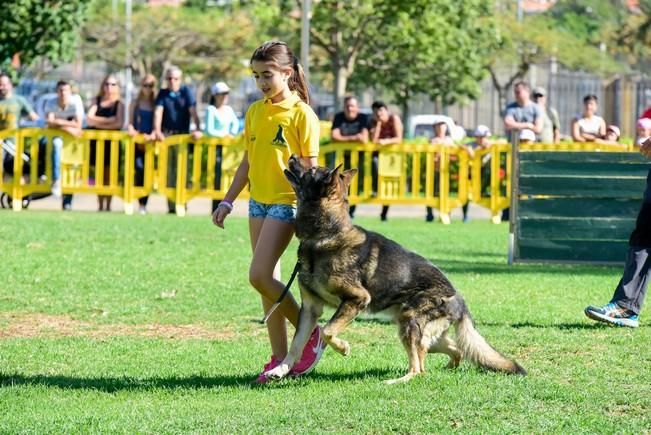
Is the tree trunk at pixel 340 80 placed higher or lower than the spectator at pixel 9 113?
higher

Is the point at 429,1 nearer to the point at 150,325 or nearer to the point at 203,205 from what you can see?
the point at 203,205

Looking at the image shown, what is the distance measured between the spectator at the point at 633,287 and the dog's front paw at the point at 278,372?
2.97 meters

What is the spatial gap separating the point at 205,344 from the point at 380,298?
1.91 meters

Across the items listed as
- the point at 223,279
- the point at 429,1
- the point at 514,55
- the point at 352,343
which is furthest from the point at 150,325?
the point at 514,55

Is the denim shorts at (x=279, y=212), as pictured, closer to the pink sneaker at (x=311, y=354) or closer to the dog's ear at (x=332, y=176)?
the dog's ear at (x=332, y=176)

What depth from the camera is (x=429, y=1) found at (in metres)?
33.3

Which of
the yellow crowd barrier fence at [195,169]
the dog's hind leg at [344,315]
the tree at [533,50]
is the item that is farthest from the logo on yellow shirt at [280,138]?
the tree at [533,50]

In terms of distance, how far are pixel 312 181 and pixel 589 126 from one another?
13732 millimetres

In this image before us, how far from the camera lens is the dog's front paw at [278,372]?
713 centimetres

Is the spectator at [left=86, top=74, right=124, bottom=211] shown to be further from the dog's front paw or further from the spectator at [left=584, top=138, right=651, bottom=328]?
the dog's front paw

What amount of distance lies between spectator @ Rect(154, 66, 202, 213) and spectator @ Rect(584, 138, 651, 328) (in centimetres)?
1109

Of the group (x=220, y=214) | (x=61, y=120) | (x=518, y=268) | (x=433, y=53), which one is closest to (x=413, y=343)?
(x=220, y=214)

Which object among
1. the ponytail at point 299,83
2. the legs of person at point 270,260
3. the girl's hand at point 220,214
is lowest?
the legs of person at point 270,260

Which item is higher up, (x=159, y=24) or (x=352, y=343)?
(x=159, y=24)
